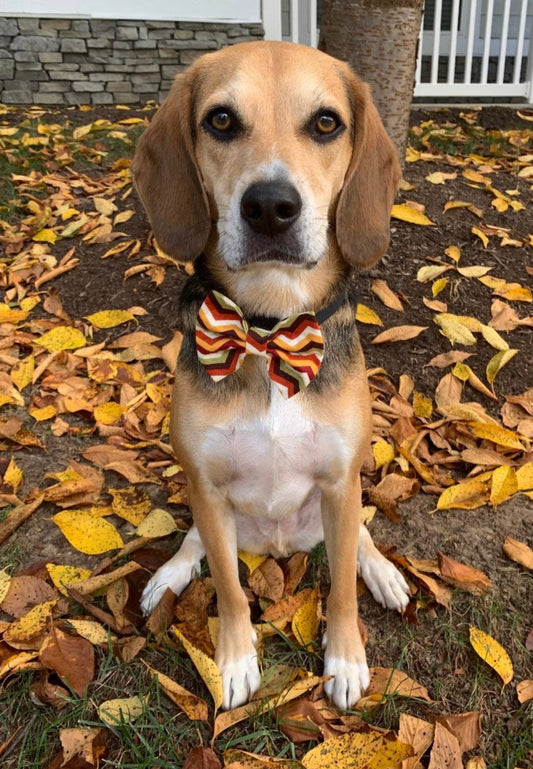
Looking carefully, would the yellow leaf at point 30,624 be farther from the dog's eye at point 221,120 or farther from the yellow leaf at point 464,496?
the dog's eye at point 221,120

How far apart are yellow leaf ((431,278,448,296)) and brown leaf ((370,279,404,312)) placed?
226 mm

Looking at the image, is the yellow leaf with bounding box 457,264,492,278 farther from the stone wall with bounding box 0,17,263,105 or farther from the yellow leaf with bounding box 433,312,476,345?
the stone wall with bounding box 0,17,263,105

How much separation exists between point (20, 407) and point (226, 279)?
1.98 metres

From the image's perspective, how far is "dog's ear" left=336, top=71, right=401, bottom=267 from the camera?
2242mm

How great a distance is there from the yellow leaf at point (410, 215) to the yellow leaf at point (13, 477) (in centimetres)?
288

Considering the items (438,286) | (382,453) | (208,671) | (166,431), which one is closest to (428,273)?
(438,286)

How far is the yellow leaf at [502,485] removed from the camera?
297 cm

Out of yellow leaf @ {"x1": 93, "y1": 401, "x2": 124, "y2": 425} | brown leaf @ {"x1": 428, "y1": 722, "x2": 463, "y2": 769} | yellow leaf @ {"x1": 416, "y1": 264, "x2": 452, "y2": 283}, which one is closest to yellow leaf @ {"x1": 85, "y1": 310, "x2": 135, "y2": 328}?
yellow leaf @ {"x1": 93, "y1": 401, "x2": 124, "y2": 425}

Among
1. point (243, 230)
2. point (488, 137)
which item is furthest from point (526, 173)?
point (243, 230)

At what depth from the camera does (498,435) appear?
129 inches

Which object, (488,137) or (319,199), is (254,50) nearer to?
(319,199)

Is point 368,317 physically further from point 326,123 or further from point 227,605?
point 227,605

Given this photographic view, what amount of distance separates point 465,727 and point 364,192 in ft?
5.93

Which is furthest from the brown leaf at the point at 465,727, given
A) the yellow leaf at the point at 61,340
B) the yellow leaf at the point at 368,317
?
the yellow leaf at the point at 61,340
